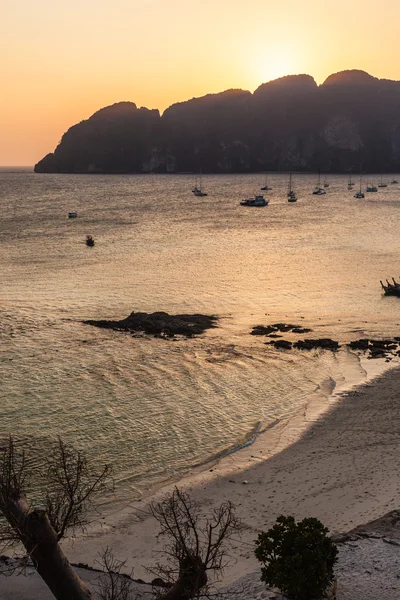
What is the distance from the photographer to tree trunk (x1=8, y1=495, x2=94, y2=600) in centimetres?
1545

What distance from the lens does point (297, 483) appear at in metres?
28.3

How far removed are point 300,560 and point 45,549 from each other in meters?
7.26

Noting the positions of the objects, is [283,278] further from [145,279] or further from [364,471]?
[364,471]

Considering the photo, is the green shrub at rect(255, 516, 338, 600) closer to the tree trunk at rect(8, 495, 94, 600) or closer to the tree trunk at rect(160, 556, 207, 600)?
the tree trunk at rect(160, 556, 207, 600)

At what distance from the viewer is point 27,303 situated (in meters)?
64.8

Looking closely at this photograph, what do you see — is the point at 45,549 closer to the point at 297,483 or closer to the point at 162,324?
the point at 297,483

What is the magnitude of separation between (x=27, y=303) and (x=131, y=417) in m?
31.8

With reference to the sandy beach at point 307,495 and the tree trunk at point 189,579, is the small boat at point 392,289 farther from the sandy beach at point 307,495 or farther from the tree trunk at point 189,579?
the tree trunk at point 189,579

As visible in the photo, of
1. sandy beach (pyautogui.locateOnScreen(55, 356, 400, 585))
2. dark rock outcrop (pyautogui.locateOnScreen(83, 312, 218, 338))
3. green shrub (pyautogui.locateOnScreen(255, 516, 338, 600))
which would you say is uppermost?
dark rock outcrop (pyautogui.locateOnScreen(83, 312, 218, 338))

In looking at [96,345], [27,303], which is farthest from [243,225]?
[96,345]

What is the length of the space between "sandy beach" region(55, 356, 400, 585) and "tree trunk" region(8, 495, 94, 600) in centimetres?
612

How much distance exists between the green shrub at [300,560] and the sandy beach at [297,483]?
2755 millimetres

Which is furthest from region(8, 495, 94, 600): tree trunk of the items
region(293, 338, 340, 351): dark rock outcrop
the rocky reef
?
region(293, 338, 340, 351): dark rock outcrop

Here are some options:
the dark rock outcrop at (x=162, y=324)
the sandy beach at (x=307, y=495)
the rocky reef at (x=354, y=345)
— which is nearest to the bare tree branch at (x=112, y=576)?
the sandy beach at (x=307, y=495)
